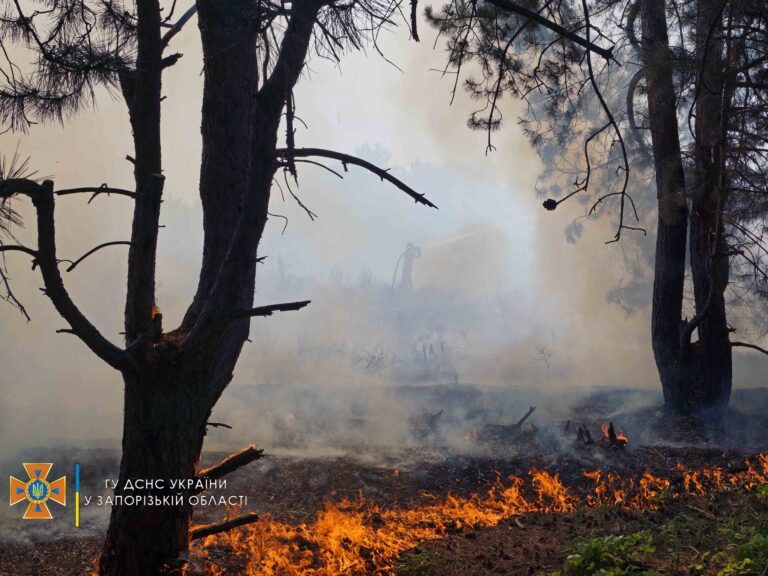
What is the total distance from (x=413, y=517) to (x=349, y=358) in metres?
10.4

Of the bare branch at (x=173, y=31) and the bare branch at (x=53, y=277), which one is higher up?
the bare branch at (x=173, y=31)

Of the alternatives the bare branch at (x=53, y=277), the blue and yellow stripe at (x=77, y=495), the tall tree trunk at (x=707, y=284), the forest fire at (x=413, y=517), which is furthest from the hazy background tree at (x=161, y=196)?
the tall tree trunk at (x=707, y=284)

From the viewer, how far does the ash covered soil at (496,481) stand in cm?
385

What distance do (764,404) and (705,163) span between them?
4.43 m

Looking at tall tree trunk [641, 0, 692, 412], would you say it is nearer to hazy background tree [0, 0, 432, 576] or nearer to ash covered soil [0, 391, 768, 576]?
ash covered soil [0, 391, 768, 576]

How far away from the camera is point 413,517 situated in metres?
4.95

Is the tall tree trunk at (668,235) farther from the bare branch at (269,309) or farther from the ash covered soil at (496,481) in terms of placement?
the bare branch at (269,309)

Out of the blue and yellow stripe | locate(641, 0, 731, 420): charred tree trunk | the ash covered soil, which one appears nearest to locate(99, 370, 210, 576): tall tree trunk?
the ash covered soil

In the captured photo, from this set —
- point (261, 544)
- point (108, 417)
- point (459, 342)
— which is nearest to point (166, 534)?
point (261, 544)

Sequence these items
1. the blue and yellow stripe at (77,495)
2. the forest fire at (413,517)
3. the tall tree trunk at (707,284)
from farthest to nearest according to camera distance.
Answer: the tall tree trunk at (707,284) → the blue and yellow stripe at (77,495) → the forest fire at (413,517)

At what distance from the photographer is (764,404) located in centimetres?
976

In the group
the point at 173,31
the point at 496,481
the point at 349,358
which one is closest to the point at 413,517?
the point at 496,481

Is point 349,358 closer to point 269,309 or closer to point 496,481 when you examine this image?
point 496,481

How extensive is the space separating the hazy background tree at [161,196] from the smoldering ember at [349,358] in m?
0.02
